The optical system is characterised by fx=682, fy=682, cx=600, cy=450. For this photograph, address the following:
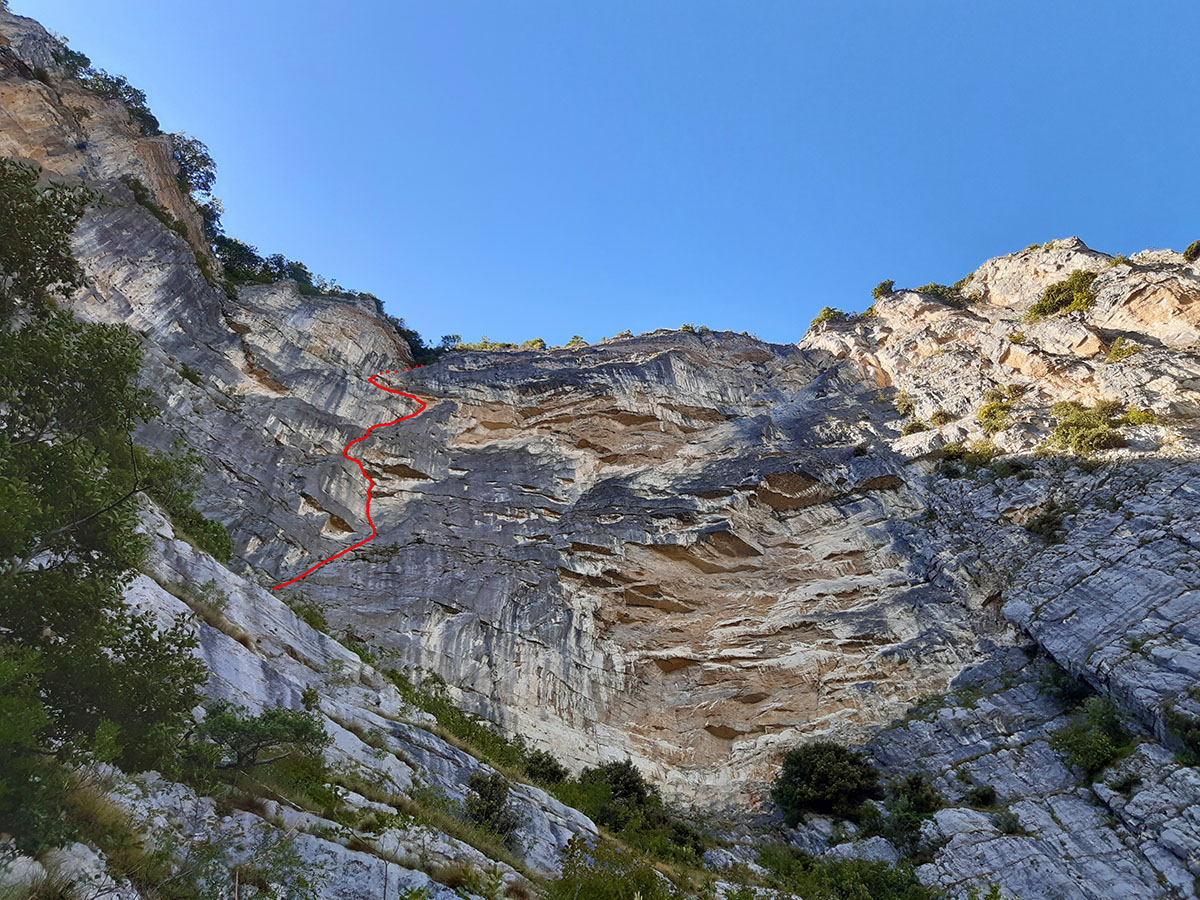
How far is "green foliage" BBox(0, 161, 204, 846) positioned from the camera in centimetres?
645

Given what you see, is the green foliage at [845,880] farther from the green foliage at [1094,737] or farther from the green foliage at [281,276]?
the green foliage at [281,276]

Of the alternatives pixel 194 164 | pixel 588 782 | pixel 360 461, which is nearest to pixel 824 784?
pixel 588 782

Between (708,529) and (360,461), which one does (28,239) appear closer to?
(360,461)

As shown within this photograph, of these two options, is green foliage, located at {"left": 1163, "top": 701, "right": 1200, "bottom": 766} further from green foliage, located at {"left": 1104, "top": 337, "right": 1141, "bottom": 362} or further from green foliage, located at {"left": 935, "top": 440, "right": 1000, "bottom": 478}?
green foliage, located at {"left": 1104, "top": 337, "right": 1141, "bottom": 362}

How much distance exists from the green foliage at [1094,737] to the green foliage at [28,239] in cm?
2191

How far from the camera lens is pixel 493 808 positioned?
11875 mm

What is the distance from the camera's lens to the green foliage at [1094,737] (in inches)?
634

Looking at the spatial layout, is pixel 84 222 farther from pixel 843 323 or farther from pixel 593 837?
pixel 843 323

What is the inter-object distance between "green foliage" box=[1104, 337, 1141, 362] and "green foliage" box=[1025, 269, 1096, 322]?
4.43 m

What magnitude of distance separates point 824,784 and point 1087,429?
16.7 metres

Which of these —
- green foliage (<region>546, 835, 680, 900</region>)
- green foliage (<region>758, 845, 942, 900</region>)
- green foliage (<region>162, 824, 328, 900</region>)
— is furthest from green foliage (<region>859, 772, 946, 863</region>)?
green foliage (<region>162, 824, 328, 900</region>)

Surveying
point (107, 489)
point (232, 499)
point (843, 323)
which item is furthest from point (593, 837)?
point (843, 323)

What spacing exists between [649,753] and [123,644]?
672 inches

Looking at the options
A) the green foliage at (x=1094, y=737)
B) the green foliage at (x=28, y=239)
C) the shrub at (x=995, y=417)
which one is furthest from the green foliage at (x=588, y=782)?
the shrub at (x=995, y=417)
